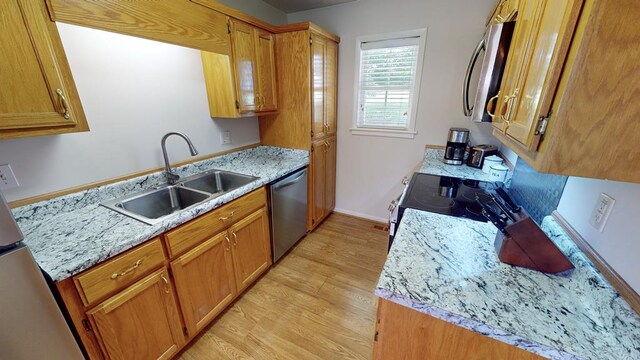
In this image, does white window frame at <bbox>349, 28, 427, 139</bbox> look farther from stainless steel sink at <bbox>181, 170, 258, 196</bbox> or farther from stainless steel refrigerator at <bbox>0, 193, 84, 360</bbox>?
stainless steel refrigerator at <bbox>0, 193, 84, 360</bbox>

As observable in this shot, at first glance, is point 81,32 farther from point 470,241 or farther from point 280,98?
point 470,241

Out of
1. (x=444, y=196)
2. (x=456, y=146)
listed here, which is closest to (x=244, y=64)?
(x=444, y=196)

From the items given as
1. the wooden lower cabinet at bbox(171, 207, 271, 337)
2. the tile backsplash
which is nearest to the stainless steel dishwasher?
the wooden lower cabinet at bbox(171, 207, 271, 337)

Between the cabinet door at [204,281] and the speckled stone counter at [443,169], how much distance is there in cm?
169

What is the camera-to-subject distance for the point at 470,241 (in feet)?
3.17

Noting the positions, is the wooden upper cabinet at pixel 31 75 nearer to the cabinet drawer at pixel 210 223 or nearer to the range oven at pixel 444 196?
the cabinet drawer at pixel 210 223

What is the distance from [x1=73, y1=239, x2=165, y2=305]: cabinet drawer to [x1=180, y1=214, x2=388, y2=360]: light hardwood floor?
715 millimetres

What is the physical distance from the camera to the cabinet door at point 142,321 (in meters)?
1.04

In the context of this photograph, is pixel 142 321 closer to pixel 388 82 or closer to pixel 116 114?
pixel 116 114

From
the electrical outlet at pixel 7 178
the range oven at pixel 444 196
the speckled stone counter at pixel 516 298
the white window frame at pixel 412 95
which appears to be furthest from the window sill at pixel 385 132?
the electrical outlet at pixel 7 178

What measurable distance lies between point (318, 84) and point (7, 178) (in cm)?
210

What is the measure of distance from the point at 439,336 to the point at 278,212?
153cm

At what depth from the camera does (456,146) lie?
2.19m

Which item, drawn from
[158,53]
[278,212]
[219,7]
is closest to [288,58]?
[219,7]
